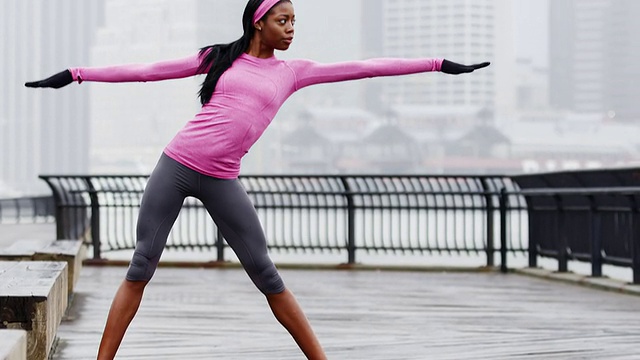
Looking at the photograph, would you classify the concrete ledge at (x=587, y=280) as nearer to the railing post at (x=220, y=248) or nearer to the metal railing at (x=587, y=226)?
the metal railing at (x=587, y=226)

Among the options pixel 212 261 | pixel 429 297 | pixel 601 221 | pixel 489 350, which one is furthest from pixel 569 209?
pixel 489 350

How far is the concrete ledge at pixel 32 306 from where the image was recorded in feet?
15.1

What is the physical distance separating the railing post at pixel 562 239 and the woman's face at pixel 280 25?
27.6 feet

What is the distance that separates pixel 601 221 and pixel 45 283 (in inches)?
Answer: 301

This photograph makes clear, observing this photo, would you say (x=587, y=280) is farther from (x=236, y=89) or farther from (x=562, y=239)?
(x=236, y=89)

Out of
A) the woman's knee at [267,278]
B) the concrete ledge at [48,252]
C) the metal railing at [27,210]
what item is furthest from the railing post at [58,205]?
the metal railing at [27,210]

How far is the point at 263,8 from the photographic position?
4703mm

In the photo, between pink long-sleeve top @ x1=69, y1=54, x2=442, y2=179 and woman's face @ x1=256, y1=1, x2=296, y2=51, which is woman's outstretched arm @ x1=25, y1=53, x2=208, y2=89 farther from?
woman's face @ x1=256, y1=1, x2=296, y2=51

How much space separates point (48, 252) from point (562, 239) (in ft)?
21.0

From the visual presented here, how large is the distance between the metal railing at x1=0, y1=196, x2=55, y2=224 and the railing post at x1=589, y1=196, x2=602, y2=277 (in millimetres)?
27960

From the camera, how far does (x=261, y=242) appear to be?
4.76 metres

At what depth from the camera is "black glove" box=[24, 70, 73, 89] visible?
4648 millimetres

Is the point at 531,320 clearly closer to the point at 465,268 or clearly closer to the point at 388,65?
the point at 388,65

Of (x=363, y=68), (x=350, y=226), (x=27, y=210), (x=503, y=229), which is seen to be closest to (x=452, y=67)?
(x=363, y=68)
